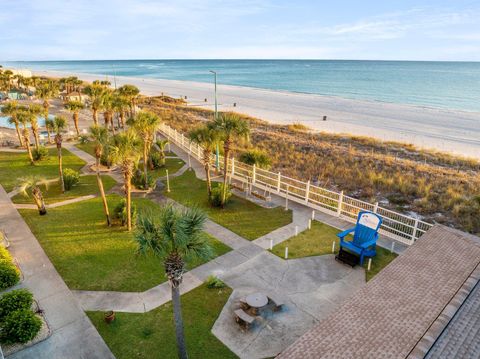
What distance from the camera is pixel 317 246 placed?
44.8 ft

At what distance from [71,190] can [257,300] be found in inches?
601

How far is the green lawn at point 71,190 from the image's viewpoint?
1836 centimetres

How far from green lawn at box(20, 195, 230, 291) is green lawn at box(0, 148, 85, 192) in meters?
6.31

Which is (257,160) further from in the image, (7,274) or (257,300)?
(7,274)

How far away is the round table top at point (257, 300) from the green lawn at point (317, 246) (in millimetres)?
3264

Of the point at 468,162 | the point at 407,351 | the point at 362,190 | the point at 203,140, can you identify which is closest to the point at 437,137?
the point at 468,162

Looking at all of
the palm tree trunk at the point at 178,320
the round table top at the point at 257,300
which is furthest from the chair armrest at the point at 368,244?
the palm tree trunk at the point at 178,320

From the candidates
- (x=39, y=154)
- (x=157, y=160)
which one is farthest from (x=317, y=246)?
(x=39, y=154)

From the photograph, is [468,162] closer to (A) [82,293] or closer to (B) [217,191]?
(B) [217,191]

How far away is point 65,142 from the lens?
Result: 3177 cm

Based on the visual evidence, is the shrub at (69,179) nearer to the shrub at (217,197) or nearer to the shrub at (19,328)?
the shrub at (217,197)

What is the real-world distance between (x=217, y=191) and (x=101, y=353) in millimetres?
10241

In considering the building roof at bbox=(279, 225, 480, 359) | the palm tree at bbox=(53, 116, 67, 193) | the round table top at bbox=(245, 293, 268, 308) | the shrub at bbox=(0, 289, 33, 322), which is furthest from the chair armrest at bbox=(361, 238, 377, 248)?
the palm tree at bbox=(53, 116, 67, 193)

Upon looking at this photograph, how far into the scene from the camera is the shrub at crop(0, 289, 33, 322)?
871cm
